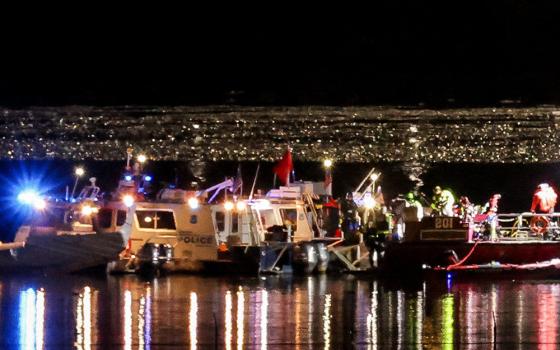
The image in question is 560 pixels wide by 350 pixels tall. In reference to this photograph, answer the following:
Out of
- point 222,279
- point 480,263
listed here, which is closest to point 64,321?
point 222,279

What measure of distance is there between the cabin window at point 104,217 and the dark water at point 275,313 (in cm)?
240

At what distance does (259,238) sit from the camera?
50969 millimetres

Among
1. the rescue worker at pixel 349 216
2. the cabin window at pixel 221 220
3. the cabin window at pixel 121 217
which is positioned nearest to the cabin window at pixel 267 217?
the cabin window at pixel 221 220

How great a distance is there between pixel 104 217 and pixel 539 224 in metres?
11.4

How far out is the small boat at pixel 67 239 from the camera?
49.0m

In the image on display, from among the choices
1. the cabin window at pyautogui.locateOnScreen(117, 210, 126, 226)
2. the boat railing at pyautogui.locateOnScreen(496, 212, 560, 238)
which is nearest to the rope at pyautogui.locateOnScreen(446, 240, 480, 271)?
the boat railing at pyautogui.locateOnScreen(496, 212, 560, 238)

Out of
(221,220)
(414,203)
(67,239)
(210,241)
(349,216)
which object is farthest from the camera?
(349,216)

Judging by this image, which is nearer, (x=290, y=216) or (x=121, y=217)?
(x=121, y=217)

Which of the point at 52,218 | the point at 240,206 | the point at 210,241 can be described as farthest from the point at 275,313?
the point at 52,218

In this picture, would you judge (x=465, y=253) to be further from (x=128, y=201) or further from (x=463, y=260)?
(x=128, y=201)

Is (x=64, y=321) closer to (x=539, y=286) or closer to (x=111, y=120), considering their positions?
(x=539, y=286)

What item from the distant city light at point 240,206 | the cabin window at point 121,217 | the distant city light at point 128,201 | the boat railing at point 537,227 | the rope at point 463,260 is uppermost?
the distant city light at point 128,201

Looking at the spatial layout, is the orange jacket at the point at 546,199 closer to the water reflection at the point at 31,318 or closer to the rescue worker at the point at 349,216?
the rescue worker at the point at 349,216

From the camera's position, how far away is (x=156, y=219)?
168ft
